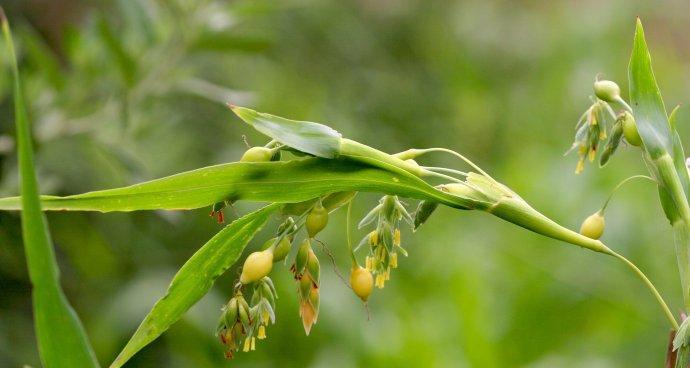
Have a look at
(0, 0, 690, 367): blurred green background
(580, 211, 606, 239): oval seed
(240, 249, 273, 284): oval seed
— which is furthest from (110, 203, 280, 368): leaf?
(0, 0, 690, 367): blurred green background

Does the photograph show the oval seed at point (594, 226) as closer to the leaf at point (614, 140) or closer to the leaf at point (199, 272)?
the leaf at point (614, 140)

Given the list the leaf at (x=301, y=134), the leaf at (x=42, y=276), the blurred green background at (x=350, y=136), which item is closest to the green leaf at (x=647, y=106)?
the leaf at (x=301, y=134)

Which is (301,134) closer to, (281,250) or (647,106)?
(281,250)

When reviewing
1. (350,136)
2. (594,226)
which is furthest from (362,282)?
(350,136)

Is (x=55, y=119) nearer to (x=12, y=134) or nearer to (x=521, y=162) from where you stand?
(x=12, y=134)

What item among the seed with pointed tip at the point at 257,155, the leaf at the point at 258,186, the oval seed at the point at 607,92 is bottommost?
the leaf at the point at 258,186

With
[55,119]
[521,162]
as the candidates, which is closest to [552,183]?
[521,162]
